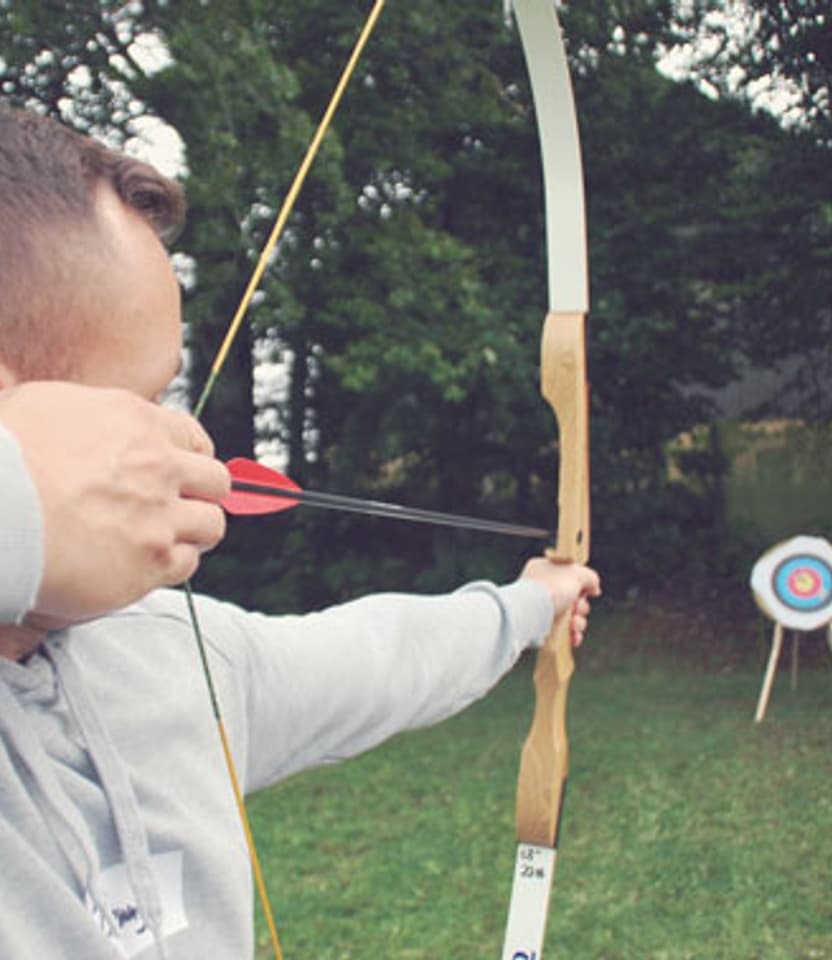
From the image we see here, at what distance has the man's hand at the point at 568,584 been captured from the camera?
1.41 metres

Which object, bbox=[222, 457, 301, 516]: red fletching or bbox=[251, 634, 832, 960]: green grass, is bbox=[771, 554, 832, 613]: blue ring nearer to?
bbox=[251, 634, 832, 960]: green grass

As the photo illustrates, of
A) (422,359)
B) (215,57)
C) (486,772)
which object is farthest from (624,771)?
(215,57)

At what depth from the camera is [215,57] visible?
5836mm

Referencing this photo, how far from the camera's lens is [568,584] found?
143cm

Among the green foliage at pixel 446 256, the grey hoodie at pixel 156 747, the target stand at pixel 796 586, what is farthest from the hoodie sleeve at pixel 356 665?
the green foliage at pixel 446 256

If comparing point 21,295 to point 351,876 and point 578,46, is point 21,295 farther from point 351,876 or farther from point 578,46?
point 578,46

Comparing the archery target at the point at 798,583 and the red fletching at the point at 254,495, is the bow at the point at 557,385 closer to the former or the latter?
the red fletching at the point at 254,495

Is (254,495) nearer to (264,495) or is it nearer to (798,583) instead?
(264,495)

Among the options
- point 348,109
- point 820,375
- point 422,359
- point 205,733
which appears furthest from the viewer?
point 820,375

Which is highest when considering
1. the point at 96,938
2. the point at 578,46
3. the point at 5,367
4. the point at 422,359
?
the point at 578,46

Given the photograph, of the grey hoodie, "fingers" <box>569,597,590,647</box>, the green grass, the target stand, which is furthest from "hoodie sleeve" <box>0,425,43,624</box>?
the target stand

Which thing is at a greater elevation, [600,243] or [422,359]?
[600,243]

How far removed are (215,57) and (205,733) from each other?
5.36m

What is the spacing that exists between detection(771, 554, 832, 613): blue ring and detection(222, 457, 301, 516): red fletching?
515 cm
